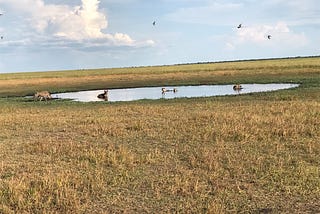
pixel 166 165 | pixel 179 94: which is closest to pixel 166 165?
pixel 166 165

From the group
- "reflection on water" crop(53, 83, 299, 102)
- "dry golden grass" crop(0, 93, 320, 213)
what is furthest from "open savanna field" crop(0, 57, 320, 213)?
"reflection on water" crop(53, 83, 299, 102)

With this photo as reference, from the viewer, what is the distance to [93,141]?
1549cm

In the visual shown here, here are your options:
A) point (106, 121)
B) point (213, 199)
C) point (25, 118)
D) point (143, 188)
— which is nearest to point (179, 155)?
point (143, 188)

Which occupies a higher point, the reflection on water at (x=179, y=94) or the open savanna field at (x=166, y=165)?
the reflection on water at (x=179, y=94)

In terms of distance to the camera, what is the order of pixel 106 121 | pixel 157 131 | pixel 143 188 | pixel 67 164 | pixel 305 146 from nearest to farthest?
pixel 143 188 → pixel 67 164 → pixel 305 146 → pixel 157 131 → pixel 106 121

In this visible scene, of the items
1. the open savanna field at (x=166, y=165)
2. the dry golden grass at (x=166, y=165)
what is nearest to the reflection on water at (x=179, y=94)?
the open savanna field at (x=166, y=165)

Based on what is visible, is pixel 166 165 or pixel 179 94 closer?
pixel 166 165

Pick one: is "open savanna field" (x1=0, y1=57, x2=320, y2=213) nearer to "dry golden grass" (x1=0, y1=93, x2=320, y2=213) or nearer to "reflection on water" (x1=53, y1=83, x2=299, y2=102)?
"dry golden grass" (x1=0, y1=93, x2=320, y2=213)

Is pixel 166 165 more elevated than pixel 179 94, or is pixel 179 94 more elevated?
pixel 179 94

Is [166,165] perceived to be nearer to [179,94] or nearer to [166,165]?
[166,165]

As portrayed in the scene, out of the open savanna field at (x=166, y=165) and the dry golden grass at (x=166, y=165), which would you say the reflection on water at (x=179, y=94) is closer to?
the open savanna field at (x=166, y=165)

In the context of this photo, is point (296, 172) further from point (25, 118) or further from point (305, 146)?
point (25, 118)

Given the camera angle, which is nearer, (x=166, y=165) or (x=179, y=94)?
(x=166, y=165)

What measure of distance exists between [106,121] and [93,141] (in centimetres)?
442
